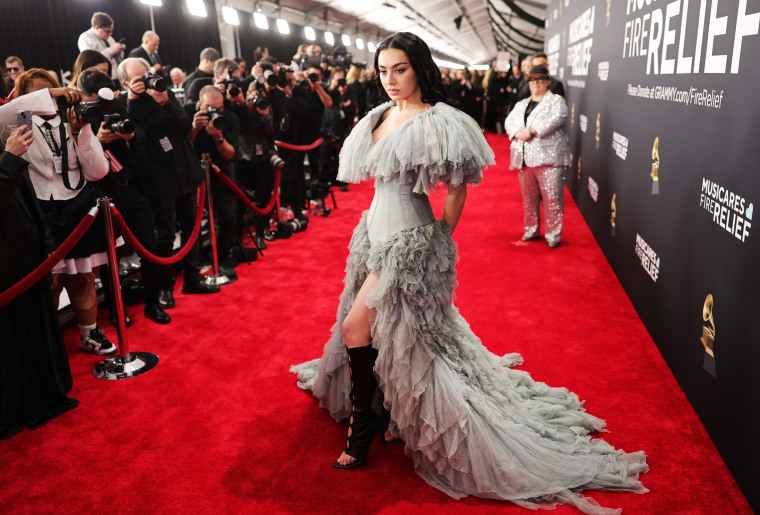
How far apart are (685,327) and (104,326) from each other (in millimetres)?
3600

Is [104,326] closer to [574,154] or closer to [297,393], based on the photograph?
[297,393]

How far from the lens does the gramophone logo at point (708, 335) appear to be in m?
2.70

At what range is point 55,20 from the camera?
8.97 meters

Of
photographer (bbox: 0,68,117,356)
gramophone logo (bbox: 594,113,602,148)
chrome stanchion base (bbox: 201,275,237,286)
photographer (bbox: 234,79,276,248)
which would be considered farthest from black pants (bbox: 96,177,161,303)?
gramophone logo (bbox: 594,113,602,148)

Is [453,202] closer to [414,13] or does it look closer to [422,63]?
[422,63]

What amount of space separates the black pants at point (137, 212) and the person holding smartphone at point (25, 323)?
30.7 inches

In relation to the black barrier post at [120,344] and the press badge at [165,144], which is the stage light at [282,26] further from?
the black barrier post at [120,344]

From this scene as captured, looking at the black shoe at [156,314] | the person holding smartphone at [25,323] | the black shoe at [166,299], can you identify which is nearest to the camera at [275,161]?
the black shoe at [166,299]

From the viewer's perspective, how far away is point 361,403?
99.0 inches

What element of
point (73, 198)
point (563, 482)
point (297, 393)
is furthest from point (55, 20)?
point (563, 482)

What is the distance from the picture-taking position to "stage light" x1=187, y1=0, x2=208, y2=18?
11.5 meters

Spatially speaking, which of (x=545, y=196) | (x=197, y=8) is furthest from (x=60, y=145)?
(x=197, y=8)

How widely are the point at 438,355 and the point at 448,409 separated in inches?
8.6

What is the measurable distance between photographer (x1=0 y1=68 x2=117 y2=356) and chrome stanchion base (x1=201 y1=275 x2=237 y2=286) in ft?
4.23
